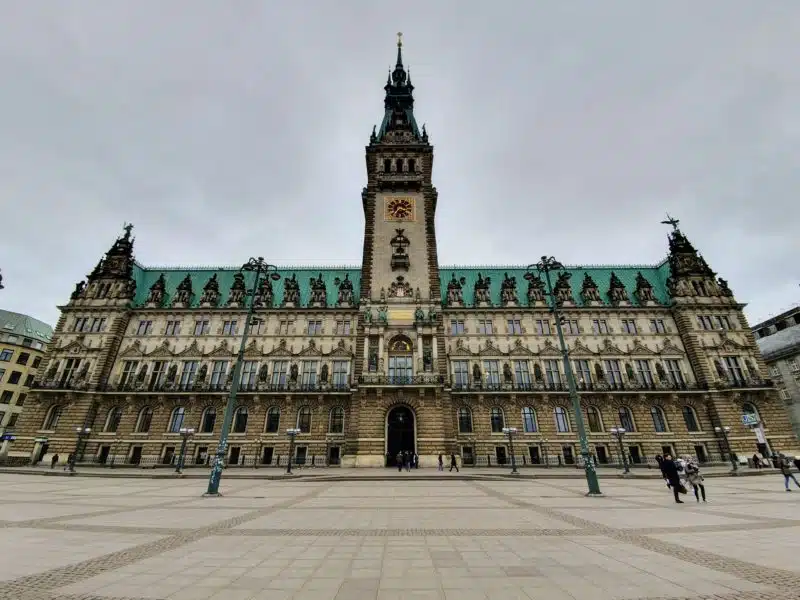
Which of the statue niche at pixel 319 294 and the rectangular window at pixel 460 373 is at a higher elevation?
the statue niche at pixel 319 294

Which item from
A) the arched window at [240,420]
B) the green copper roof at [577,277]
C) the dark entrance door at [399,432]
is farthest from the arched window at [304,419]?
the green copper roof at [577,277]

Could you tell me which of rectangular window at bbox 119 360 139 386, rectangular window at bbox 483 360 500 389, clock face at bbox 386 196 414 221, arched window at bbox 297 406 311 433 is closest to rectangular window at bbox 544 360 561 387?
rectangular window at bbox 483 360 500 389

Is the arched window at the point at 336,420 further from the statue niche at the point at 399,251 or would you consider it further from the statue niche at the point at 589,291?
the statue niche at the point at 589,291

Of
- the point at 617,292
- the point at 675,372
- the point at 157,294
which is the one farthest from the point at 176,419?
the point at 675,372

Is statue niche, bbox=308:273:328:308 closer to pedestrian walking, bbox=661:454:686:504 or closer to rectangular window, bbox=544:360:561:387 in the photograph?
rectangular window, bbox=544:360:561:387

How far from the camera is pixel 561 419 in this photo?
125 ft

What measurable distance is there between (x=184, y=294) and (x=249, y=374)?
47.3 ft

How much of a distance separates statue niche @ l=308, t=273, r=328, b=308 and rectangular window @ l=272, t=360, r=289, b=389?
7951 millimetres

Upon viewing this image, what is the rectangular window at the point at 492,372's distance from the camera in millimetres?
39591

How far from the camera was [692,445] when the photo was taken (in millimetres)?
36625

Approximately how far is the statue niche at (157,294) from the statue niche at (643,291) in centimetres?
6009

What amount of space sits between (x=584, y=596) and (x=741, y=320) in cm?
5221

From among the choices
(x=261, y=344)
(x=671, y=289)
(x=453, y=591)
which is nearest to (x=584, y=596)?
(x=453, y=591)

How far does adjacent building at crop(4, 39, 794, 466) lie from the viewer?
36.4 meters
